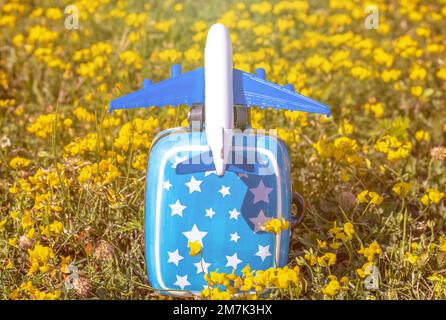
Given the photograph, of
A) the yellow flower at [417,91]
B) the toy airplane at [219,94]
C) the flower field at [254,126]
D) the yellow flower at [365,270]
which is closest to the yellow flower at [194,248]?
the flower field at [254,126]

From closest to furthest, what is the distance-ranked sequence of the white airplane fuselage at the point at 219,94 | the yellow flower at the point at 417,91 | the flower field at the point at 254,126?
1. the white airplane fuselage at the point at 219,94
2. the flower field at the point at 254,126
3. the yellow flower at the point at 417,91

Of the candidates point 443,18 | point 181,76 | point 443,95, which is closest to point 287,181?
point 181,76

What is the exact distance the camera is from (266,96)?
2.18 m

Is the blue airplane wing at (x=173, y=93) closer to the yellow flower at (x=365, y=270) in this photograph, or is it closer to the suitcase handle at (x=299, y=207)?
the suitcase handle at (x=299, y=207)

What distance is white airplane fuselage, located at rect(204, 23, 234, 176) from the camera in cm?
207

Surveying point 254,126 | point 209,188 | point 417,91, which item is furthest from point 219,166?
point 417,91

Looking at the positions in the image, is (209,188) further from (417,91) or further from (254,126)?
(417,91)

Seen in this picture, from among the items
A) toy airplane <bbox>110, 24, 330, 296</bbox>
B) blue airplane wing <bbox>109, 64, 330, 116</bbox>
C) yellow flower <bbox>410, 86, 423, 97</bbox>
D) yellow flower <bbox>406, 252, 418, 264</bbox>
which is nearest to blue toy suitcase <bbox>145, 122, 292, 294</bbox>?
toy airplane <bbox>110, 24, 330, 296</bbox>

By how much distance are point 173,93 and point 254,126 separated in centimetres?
94

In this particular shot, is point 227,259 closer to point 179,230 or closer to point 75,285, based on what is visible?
point 179,230

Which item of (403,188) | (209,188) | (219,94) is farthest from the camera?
(403,188)

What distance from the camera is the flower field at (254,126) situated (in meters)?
2.40

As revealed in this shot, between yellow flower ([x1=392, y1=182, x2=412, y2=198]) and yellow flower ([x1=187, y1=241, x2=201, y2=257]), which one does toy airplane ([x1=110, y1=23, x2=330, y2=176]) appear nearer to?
yellow flower ([x1=187, y1=241, x2=201, y2=257])

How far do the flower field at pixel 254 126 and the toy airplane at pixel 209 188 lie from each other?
96 millimetres
